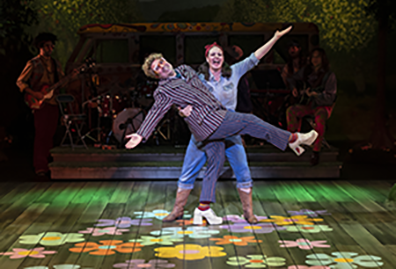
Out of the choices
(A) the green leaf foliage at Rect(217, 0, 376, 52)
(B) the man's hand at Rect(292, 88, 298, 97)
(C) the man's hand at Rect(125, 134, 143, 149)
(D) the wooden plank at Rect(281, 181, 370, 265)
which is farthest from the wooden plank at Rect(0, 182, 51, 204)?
(A) the green leaf foliage at Rect(217, 0, 376, 52)

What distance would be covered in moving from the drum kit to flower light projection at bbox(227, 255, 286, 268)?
357cm

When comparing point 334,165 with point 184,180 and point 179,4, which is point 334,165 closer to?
point 184,180

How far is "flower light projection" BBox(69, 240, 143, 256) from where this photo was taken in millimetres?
4133

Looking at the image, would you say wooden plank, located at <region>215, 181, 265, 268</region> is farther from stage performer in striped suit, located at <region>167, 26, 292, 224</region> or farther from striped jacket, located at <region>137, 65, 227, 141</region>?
striped jacket, located at <region>137, 65, 227, 141</region>

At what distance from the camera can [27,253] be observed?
13.4 feet

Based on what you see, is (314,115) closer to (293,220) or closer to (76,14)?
(293,220)

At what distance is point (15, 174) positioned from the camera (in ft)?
23.5

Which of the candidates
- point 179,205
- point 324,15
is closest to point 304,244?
point 179,205

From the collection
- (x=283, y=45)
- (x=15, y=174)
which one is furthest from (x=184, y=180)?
(x=283, y=45)

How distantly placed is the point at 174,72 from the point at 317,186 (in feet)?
8.76

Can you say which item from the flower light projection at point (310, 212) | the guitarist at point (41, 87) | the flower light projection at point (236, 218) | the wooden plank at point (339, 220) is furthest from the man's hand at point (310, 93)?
the guitarist at point (41, 87)

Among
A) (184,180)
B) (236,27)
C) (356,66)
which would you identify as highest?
(236,27)

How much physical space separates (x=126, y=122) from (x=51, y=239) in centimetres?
294

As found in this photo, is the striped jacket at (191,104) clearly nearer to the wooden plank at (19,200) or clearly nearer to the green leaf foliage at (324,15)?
the wooden plank at (19,200)
